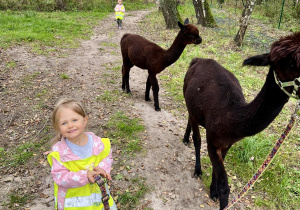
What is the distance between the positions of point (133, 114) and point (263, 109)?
11.3ft

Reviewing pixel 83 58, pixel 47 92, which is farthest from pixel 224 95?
pixel 83 58

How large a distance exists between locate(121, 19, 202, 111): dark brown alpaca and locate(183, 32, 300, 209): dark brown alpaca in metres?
1.14

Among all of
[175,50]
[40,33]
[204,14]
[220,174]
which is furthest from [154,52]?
[204,14]

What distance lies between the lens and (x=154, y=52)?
520cm

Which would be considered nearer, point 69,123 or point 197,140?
point 69,123

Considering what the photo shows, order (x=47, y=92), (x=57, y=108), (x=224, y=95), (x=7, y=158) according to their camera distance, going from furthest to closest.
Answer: (x=47, y=92) → (x=7, y=158) → (x=224, y=95) → (x=57, y=108)

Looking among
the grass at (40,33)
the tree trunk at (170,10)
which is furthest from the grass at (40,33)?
the tree trunk at (170,10)

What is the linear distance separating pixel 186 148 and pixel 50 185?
2.46 metres

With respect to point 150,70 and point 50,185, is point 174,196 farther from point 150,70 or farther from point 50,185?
point 150,70

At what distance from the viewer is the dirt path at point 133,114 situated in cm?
329

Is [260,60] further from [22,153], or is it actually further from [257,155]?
[22,153]

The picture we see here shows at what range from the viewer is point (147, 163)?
3.79 meters

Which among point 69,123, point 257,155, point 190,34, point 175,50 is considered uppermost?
point 190,34

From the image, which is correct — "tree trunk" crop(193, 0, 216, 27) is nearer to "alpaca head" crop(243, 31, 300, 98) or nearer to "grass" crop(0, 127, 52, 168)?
"grass" crop(0, 127, 52, 168)
